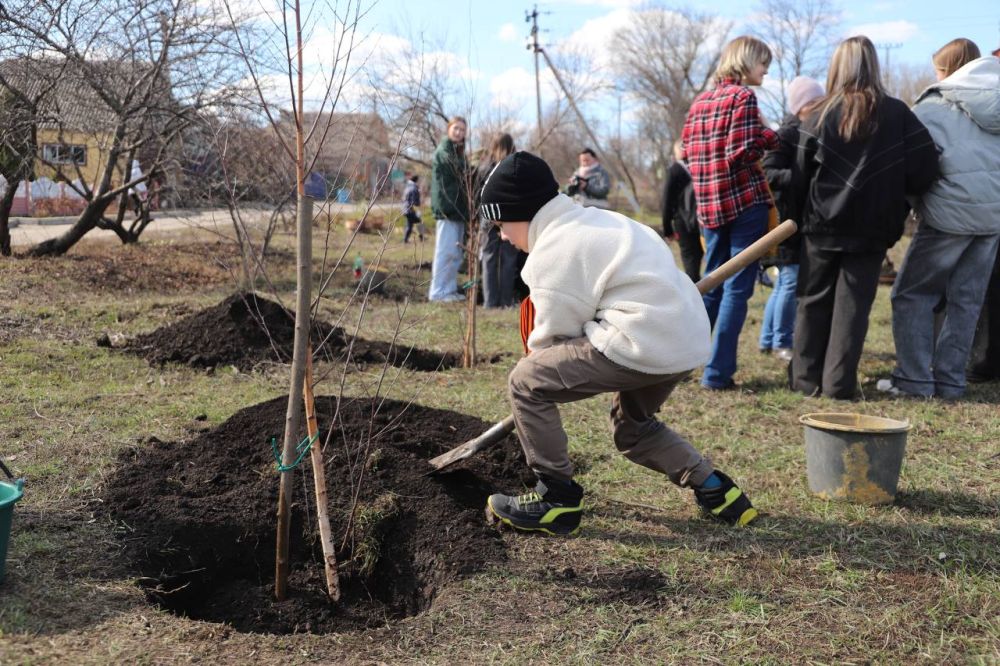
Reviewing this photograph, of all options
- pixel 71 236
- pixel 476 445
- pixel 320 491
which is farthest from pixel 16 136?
pixel 320 491

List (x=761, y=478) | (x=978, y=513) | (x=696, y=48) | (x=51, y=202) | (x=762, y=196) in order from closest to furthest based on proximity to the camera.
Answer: (x=978, y=513), (x=761, y=478), (x=762, y=196), (x=51, y=202), (x=696, y=48)

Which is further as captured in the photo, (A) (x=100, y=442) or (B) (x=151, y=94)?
(B) (x=151, y=94)

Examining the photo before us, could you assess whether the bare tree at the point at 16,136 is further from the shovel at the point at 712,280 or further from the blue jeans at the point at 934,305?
the blue jeans at the point at 934,305

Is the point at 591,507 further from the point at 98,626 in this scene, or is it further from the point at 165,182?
the point at 165,182

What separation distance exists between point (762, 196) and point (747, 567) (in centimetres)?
290

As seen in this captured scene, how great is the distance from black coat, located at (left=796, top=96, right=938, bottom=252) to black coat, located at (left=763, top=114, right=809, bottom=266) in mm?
103

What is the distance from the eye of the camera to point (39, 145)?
9922 millimetres

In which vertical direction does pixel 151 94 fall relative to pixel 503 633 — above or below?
above

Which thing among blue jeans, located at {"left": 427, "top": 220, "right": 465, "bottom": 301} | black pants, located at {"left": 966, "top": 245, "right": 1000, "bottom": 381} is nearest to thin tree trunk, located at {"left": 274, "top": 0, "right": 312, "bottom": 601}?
black pants, located at {"left": 966, "top": 245, "right": 1000, "bottom": 381}

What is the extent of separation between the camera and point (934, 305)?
556 centimetres

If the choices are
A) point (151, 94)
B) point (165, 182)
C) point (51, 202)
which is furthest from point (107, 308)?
point (51, 202)

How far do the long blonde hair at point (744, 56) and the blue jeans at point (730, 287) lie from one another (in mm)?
828

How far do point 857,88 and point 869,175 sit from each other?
49 centimetres

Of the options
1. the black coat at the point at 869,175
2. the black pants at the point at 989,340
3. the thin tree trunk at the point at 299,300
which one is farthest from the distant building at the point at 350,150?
the black pants at the point at 989,340
